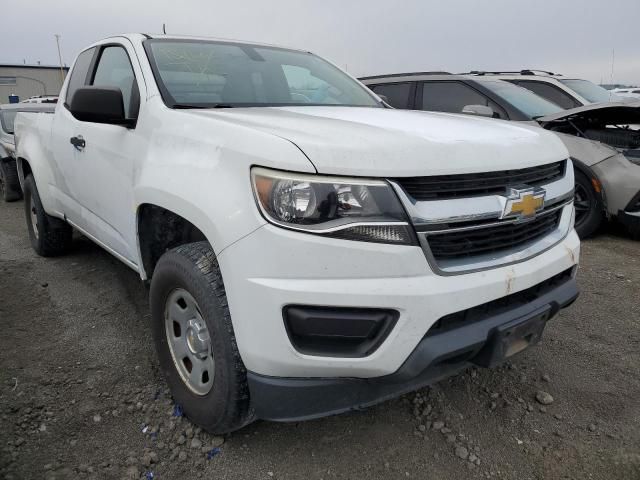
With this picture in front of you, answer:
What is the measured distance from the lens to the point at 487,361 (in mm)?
1874

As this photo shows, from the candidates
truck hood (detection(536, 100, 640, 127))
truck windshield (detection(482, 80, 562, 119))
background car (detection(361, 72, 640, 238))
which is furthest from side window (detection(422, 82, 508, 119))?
truck hood (detection(536, 100, 640, 127))

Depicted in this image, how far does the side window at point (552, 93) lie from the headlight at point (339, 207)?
21.4ft

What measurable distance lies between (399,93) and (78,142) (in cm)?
455

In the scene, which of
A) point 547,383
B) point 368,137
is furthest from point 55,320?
point 547,383

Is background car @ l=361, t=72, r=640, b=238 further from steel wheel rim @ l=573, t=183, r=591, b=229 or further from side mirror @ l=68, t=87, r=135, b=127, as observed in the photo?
side mirror @ l=68, t=87, r=135, b=127

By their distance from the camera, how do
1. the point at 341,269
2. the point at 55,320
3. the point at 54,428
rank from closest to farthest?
the point at 341,269
the point at 54,428
the point at 55,320

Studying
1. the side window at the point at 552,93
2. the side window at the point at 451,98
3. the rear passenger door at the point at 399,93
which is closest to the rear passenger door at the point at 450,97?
the side window at the point at 451,98

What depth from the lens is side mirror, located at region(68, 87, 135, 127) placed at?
242 centimetres

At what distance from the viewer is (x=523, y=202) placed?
1.92 meters

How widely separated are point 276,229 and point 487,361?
3.06 feet

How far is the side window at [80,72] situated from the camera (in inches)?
143

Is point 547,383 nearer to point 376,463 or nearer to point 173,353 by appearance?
point 376,463

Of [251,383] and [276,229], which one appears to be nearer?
[276,229]

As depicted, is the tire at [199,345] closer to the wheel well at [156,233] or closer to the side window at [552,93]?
the wheel well at [156,233]
